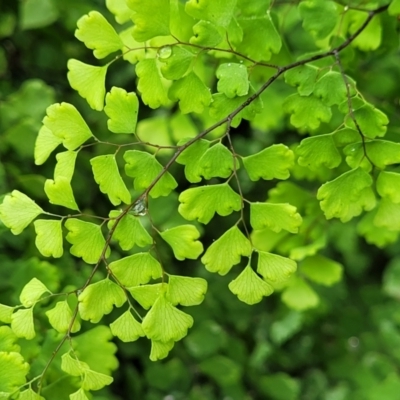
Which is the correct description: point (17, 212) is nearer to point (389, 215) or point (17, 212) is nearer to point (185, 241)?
point (185, 241)

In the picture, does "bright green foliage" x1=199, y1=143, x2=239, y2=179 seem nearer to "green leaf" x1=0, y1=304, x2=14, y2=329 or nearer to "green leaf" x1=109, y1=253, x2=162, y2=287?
"green leaf" x1=109, y1=253, x2=162, y2=287

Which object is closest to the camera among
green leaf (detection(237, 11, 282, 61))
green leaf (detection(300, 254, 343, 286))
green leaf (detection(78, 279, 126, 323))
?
green leaf (detection(78, 279, 126, 323))

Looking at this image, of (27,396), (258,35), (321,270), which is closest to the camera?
(27,396)

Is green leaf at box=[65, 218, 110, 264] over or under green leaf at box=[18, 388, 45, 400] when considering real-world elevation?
over

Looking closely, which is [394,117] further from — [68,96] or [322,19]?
[68,96]

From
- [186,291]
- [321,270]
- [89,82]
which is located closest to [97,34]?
[89,82]

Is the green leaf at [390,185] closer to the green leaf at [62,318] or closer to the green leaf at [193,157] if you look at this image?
the green leaf at [193,157]

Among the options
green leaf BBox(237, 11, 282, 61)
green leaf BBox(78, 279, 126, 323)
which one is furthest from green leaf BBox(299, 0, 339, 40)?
green leaf BBox(78, 279, 126, 323)

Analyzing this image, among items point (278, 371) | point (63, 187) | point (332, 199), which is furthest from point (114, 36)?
point (278, 371)
